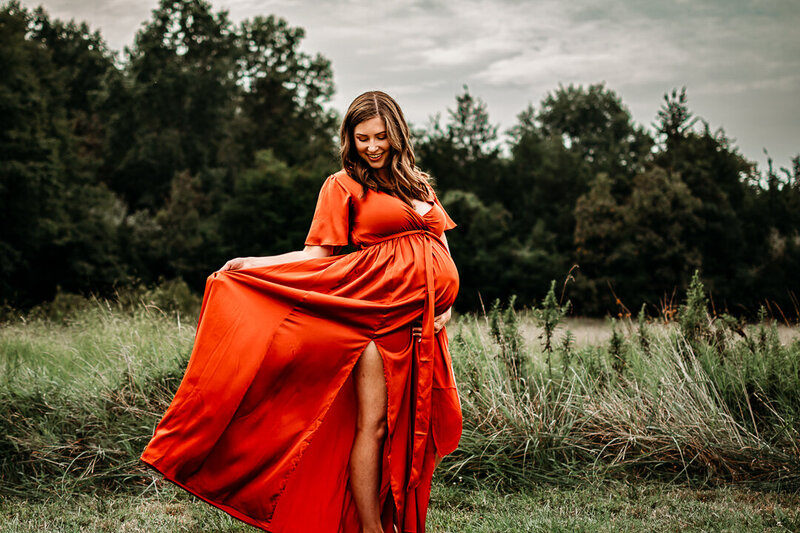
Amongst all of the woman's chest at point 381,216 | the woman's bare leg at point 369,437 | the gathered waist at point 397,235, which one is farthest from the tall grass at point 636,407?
the woman's chest at point 381,216

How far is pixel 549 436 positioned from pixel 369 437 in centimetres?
209

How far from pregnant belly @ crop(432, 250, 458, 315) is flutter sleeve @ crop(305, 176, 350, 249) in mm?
465

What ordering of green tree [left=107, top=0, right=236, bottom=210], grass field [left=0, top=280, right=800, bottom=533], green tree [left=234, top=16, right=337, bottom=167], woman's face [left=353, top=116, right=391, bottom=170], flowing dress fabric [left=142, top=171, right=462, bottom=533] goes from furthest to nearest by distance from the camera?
green tree [left=234, top=16, right=337, bottom=167] → green tree [left=107, top=0, right=236, bottom=210] → grass field [left=0, top=280, right=800, bottom=533] → woman's face [left=353, top=116, right=391, bottom=170] → flowing dress fabric [left=142, top=171, right=462, bottom=533]

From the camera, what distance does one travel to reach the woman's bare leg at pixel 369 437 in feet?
9.96

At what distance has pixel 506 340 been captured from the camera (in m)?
5.50

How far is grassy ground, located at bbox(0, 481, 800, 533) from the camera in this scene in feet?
12.4

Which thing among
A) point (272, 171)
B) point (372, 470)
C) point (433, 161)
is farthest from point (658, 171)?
point (372, 470)

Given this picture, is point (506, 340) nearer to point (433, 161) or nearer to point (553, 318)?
point (553, 318)

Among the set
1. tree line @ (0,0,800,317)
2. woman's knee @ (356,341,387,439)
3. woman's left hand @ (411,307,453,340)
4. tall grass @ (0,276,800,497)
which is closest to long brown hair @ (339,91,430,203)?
woman's left hand @ (411,307,453,340)

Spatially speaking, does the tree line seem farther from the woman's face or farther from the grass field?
the woman's face

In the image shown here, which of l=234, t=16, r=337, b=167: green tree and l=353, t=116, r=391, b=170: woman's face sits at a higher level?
l=234, t=16, r=337, b=167: green tree

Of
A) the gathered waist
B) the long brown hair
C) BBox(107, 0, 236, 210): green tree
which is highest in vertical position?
BBox(107, 0, 236, 210): green tree

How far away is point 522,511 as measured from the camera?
403 cm

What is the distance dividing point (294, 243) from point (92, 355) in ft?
77.5
